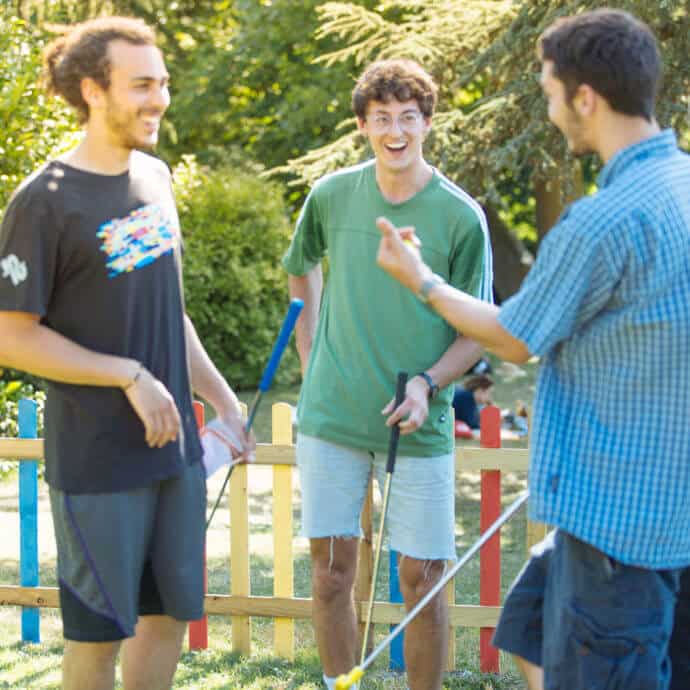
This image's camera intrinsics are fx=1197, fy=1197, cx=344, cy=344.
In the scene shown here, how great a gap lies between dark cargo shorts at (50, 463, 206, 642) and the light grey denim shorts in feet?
2.40

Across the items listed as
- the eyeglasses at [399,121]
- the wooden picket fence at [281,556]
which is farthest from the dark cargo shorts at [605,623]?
the wooden picket fence at [281,556]

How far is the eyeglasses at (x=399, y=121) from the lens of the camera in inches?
137

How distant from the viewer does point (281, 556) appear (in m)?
4.71

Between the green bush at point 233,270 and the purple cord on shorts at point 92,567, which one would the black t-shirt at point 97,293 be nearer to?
the purple cord on shorts at point 92,567

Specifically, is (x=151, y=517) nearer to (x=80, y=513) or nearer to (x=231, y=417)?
(x=80, y=513)

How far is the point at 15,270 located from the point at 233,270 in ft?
30.9

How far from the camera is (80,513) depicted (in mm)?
2760

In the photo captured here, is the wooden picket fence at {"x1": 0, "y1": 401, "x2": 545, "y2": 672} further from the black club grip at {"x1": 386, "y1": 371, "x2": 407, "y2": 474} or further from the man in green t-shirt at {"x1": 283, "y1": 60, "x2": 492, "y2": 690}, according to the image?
the black club grip at {"x1": 386, "y1": 371, "x2": 407, "y2": 474}

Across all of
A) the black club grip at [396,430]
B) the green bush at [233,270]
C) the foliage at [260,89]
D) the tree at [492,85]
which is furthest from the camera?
the foliage at [260,89]

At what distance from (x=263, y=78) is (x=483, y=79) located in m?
6.91

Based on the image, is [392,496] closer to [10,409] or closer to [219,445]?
[219,445]

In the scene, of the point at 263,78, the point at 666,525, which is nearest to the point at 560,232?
the point at 666,525

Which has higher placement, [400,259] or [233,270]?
[233,270]

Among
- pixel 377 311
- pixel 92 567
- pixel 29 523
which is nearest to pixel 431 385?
pixel 377 311
